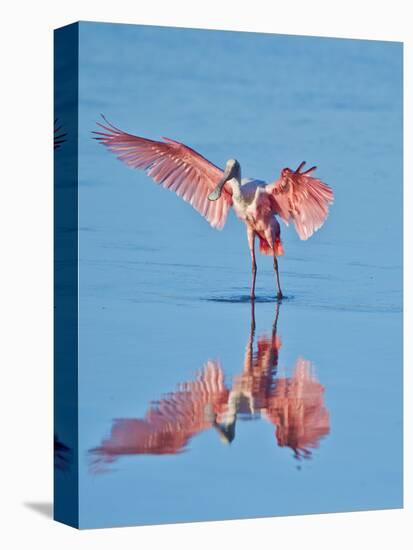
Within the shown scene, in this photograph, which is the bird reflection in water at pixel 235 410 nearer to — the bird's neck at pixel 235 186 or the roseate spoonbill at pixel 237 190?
the roseate spoonbill at pixel 237 190

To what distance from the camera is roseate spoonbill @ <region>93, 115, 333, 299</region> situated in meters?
11.7

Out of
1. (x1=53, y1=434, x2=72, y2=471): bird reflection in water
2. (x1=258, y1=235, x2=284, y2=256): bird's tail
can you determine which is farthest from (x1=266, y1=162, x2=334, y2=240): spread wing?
(x1=53, y1=434, x2=72, y2=471): bird reflection in water

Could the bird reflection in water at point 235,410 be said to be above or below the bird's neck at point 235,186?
below

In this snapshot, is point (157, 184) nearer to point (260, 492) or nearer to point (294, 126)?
point (294, 126)

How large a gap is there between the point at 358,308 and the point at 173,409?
150cm

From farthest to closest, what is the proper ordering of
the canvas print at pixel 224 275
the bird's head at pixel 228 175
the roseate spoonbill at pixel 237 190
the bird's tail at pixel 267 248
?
the bird's tail at pixel 267 248, the bird's head at pixel 228 175, the roseate spoonbill at pixel 237 190, the canvas print at pixel 224 275

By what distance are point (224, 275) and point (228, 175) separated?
63 cm

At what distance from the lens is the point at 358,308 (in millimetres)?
12289

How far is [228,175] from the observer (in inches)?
469

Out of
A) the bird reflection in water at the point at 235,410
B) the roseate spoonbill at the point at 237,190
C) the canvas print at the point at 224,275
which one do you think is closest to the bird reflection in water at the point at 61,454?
the canvas print at the point at 224,275

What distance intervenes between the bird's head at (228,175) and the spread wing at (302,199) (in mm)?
276

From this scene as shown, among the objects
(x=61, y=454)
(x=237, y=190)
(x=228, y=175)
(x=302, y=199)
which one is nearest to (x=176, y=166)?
(x=228, y=175)

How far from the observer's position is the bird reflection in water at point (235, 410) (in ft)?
37.6

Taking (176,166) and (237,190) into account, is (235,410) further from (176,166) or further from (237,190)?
(176,166)
